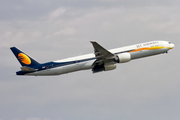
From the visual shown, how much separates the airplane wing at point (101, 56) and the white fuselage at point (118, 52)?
1.55 meters

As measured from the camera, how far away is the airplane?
61312 mm

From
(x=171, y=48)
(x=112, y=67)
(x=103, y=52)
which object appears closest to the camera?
(x=103, y=52)

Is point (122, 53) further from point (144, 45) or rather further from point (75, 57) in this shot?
point (75, 57)

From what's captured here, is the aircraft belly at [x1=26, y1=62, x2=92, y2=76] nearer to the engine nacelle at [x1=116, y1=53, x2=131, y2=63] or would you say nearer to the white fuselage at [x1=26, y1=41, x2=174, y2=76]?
the white fuselage at [x1=26, y1=41, x2=174, y2=76]

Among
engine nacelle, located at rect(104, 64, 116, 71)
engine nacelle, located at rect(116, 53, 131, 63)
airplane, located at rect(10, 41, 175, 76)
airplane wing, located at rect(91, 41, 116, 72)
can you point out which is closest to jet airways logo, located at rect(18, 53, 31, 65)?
airplane, located at rect(10, 41, 175, 76)

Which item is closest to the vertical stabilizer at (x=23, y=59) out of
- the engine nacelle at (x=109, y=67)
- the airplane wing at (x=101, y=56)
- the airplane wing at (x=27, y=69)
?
the airplane wing at (x=27, y=69)

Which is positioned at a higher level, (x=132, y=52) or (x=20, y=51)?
(x=20, y=51)

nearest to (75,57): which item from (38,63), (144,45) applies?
(38,63)

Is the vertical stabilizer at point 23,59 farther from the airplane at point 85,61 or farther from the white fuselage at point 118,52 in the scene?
the white fuselage at point 118,52

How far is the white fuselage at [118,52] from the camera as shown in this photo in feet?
205

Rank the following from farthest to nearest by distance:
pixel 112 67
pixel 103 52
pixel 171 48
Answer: pixel 171 48 → pixel 112 67 → pixel 103 52

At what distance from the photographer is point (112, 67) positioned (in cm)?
6500

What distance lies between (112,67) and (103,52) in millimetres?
5626

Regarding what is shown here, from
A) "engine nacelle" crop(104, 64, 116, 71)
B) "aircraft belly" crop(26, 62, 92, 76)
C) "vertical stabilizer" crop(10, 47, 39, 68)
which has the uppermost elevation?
"vertical stabilizer" crop(10, 47, 39, 68)
